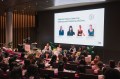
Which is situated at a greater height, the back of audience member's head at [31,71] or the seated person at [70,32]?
the seated person at [70,32]

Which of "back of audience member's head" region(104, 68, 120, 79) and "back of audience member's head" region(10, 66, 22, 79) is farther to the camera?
"back of audience member's head" region(10, 66, 22, 79)

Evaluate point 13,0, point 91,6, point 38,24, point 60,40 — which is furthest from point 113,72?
point 38,24

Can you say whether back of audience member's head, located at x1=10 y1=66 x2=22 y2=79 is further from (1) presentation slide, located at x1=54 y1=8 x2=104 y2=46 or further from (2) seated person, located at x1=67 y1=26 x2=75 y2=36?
(2) seated person, located at x1=67 y1=26 x2=75 y2=36

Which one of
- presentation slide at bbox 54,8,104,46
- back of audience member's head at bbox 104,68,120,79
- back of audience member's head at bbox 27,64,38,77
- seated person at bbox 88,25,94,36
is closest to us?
back of audience member's head at bbox 104,68,120,79

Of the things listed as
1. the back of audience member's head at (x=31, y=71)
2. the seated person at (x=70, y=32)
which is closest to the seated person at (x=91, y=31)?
the seated person at (x=70, y=32)

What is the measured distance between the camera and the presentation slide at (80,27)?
15.1 metres

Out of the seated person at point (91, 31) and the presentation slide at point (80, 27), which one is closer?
the presentation slide at point (80, 27)

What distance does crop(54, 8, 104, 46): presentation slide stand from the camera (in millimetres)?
15102

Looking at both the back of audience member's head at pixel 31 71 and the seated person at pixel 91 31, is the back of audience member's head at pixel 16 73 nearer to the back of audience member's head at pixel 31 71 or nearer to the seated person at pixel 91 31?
the back of audience member's head at pixel 31 71

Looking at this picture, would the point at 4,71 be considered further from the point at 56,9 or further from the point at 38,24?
the point at 38,24

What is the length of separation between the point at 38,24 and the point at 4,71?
46.1 feet

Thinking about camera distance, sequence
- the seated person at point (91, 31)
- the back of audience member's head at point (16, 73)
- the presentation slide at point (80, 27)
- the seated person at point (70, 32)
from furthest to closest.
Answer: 1. the seated person at point (70, 32)
2. the seated person at point (91, 31)
3. the presentation slide at point (80, 27)
4. the back of audience member's head at point (16, 73)

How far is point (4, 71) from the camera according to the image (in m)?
7.51

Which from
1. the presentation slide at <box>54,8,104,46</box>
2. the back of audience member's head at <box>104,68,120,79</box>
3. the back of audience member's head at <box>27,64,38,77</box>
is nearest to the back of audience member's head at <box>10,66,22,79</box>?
the back of audience member's head at <box>27,64,38,77</box>
